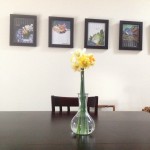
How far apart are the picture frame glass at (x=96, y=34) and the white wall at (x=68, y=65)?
0.09m

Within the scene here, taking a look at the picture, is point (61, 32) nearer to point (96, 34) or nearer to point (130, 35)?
point (96, 34)

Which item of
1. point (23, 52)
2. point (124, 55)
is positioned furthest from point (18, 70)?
point (124, 55)

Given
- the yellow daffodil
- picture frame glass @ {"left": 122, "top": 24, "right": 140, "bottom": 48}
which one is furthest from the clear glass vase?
picture frame glass @ {"left": 122, "top": 24, "right": 140, "bottom": 48}

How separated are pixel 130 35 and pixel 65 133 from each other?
1952 mm

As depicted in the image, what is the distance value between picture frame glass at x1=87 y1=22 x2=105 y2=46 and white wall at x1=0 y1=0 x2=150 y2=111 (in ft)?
0.30

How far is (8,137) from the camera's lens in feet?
3.92

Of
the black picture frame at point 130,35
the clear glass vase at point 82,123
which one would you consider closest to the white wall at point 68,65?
the black picture frame at point 130,35

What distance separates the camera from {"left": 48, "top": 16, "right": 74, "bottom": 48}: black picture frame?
2746 mm

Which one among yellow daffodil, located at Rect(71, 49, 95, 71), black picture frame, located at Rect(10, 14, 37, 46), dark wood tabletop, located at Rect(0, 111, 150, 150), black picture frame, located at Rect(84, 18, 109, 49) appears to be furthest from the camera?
black picture frame, located at Rect(84, 18, 109, 49)

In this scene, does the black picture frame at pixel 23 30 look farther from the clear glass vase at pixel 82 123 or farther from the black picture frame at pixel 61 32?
the clear glass vase at pixel 82 123

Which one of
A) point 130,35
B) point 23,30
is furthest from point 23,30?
point 130,35

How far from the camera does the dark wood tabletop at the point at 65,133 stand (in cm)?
110

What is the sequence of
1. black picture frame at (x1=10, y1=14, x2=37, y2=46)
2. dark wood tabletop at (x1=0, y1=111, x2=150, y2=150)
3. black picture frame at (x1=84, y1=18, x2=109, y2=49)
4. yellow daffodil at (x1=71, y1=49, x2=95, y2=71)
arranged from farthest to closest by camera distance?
black picture frame at (x1=84, y1=18, x2=109, y2=49), black picture frame at (x1=10, y1=14, x2=37, y2=46), yellow daffodil at (x1=71, y1=49, x2=95, y2=71), dark wood tabletop at (x1=0, y1=111, x2=150, y2=150)

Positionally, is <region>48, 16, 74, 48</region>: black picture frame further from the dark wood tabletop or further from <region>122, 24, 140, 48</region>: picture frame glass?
the dark wood tabletop
